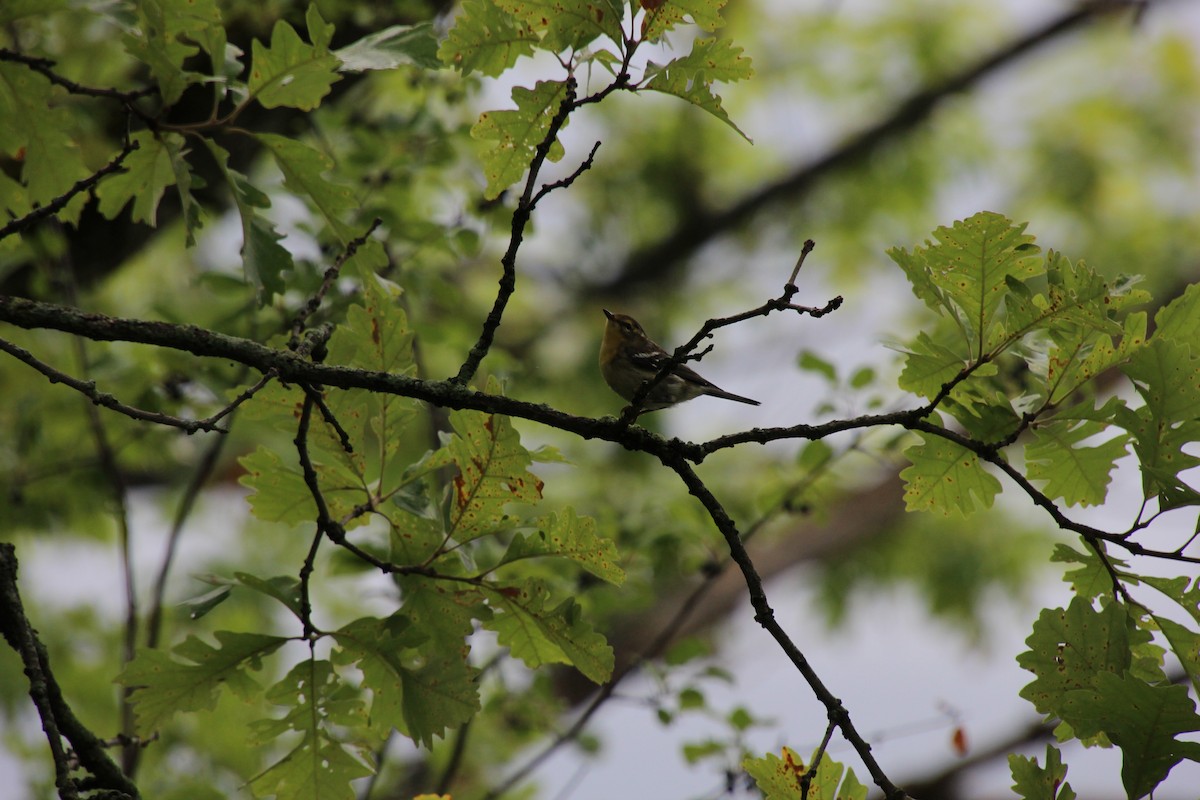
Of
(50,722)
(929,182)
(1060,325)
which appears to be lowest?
(50,722)

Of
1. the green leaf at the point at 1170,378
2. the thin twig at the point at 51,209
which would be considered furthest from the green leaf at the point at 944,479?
the thin twig at the point at 51,209

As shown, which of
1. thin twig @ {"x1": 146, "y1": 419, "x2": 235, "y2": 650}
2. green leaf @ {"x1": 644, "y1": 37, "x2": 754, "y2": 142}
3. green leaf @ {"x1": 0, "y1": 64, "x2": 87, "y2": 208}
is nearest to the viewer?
green leaf @ {"x1": 644, "y1": 37, "x2": 754, "y2": 142}

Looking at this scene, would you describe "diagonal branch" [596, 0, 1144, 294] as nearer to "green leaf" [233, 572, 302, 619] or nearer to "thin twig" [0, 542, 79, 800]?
"green leaf" [233, 572, 302, 619]

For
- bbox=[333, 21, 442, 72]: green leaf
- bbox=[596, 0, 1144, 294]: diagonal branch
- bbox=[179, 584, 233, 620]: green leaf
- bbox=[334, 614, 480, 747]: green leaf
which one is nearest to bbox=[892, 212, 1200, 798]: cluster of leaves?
bbox=[334, 614, 480, 747]: green leaf

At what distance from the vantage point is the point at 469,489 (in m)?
2.33

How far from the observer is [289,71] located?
A: 8.36ft

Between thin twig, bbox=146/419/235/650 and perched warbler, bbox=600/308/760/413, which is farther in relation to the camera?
perched warbler, bbox=600/308/760/413

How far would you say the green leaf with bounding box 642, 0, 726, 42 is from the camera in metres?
2.18

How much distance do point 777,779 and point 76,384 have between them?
5.47 feet

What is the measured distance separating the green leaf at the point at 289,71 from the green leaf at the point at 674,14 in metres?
0.84

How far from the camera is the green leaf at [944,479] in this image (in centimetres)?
238

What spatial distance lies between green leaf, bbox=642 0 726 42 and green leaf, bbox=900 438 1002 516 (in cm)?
107

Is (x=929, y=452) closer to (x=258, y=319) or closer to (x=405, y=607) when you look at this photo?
(x=405, y=607)

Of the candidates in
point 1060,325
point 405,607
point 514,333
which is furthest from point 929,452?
point 514,333
